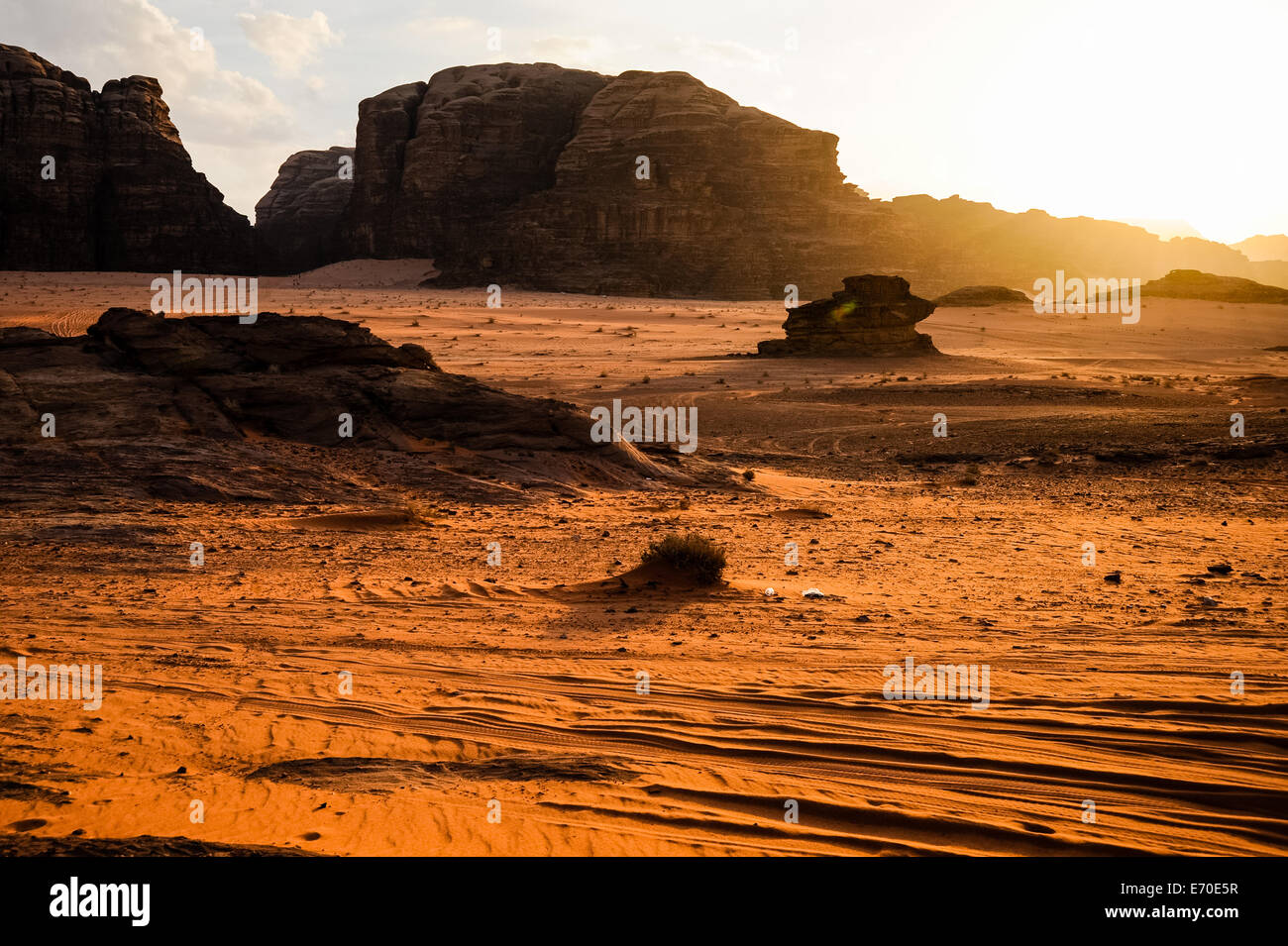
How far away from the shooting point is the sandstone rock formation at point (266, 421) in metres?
10.7

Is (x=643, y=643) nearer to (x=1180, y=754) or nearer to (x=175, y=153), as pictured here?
(x=1180, y=754)

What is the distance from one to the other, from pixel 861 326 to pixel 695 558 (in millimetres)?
25475

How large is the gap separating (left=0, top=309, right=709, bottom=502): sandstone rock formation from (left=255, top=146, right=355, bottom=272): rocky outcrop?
249ft

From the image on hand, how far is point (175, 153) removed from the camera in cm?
7300

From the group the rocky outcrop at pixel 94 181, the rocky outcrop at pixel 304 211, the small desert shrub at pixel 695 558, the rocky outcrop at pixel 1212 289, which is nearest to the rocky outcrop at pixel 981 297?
the rocky outcrop at pixel 1212 289

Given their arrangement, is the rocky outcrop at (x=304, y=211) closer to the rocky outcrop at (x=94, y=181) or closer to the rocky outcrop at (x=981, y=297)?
the rocky outcrop at (x=94, y=181)

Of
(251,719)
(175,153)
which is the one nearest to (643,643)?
(251,719)

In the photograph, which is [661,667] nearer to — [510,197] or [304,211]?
[510,197]

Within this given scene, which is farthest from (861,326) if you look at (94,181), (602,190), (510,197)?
(94,181)

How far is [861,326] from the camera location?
31.5m

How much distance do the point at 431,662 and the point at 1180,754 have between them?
13.9 ft

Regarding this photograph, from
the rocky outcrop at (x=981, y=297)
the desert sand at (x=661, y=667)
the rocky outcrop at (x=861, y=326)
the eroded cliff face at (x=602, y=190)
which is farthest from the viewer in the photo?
the eroded cliff face at (x=602, y=190)

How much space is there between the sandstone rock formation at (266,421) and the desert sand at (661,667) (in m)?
0.58

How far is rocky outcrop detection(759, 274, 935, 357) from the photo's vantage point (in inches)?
1232
